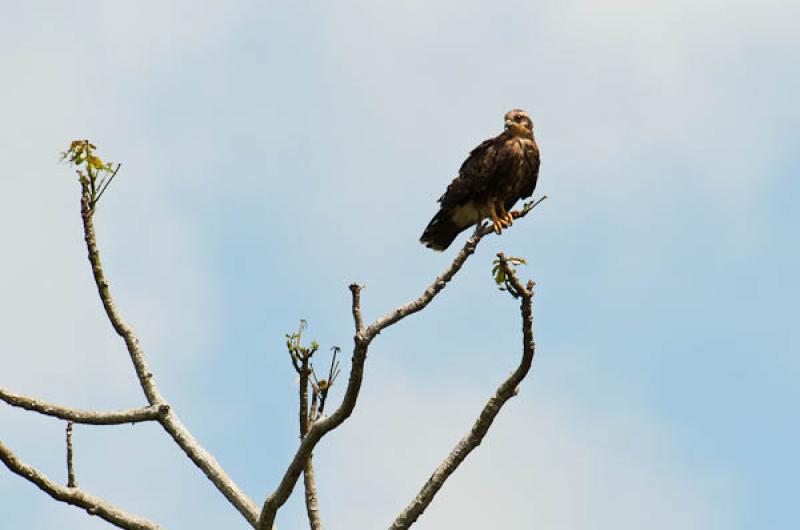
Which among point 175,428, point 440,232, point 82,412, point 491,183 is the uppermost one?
point 491,183

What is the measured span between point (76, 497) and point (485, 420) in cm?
297

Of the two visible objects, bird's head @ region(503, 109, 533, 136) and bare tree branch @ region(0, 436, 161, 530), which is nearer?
bare tree branch @ region(0, 436, 161, 530)

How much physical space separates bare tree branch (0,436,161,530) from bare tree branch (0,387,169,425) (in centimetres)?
49

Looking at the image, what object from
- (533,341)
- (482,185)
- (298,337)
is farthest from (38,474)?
(482,185)

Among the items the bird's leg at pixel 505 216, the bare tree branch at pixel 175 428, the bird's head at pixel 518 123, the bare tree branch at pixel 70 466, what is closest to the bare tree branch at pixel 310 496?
the bare tree branch at pixel 175 428

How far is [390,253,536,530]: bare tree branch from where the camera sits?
762 cm

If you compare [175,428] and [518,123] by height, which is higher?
[518,123]

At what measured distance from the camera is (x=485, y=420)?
7887mm

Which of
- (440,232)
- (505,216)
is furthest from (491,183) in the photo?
(440,232)

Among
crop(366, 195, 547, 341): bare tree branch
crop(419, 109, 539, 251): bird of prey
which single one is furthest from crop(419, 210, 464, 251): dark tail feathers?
crop(366, 195, 547, 341): bare tree branch

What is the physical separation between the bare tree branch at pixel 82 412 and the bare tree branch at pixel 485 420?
2.08 m

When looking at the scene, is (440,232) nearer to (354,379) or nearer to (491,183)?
(491,183)

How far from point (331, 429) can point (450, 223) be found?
5681mm

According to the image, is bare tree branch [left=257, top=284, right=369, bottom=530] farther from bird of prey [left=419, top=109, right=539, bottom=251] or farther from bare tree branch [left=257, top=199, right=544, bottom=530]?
bird of prey [left=419, top=109, right=539, bottom=251]
